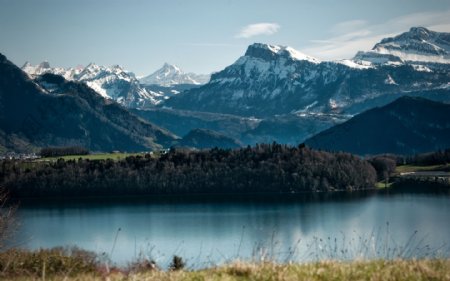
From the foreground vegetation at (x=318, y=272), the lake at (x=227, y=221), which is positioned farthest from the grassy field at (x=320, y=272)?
the lake at (x=227, y=221)

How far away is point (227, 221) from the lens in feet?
374

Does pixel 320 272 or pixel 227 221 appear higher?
pixel 320 272

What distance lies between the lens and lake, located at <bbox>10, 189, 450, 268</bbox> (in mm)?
79062

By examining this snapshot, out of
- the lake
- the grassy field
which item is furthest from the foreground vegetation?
the lake

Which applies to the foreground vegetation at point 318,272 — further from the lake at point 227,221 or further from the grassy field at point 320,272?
the lake at point 227,221

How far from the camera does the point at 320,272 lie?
1228 centimetres

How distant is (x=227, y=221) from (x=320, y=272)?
10231 centimetres

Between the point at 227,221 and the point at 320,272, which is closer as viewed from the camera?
the point at 320,272

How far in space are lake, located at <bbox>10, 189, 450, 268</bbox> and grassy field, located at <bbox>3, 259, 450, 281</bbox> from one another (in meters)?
48.9

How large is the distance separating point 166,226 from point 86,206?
65915 mm

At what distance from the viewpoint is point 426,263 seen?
13.0 meters

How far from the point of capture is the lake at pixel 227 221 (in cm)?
7906

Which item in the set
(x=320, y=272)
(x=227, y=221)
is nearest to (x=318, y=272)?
(x=320, y=272)

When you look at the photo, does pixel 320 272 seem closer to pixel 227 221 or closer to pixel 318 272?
pixel 318 272
